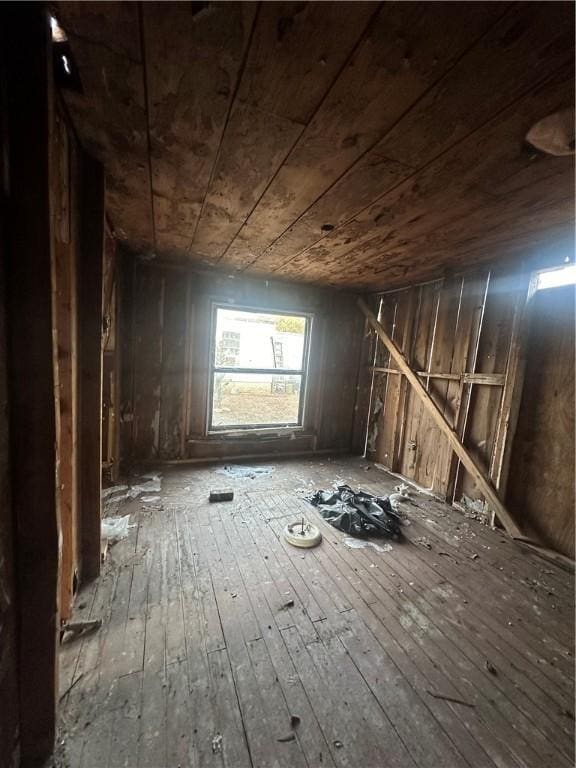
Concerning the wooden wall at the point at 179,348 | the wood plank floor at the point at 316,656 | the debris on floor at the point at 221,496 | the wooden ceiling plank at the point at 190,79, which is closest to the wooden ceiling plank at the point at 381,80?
the wooden ceiling plank at the point at 190,79

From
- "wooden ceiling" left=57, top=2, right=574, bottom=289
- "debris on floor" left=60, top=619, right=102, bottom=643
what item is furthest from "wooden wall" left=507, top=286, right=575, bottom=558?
"debris on floor" left=60, top=619, right=102, bottom=643

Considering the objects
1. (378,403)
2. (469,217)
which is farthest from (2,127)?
(378,403)

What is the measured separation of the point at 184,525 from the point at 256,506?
65 cm

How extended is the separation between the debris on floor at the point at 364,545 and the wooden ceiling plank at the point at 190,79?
2.54 meters

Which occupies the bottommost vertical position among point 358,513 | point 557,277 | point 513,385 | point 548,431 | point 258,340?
point 358,513

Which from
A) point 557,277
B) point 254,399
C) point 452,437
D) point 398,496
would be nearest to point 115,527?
point 254,399

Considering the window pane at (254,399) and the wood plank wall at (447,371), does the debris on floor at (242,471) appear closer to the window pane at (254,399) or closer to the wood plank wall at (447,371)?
the window pane at (254,399)

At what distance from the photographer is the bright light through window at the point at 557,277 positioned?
2.24 m

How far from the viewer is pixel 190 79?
0.99m

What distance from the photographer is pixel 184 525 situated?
2369 mm

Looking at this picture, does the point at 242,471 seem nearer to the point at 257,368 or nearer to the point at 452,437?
the point at 257,368

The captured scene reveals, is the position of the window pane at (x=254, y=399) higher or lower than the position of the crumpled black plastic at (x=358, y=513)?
higher

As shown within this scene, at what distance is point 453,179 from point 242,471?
3.21m

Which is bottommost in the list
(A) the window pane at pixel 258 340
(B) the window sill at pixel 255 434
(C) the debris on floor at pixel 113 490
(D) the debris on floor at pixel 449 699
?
(C) the debris on floor at pixel 113 490
